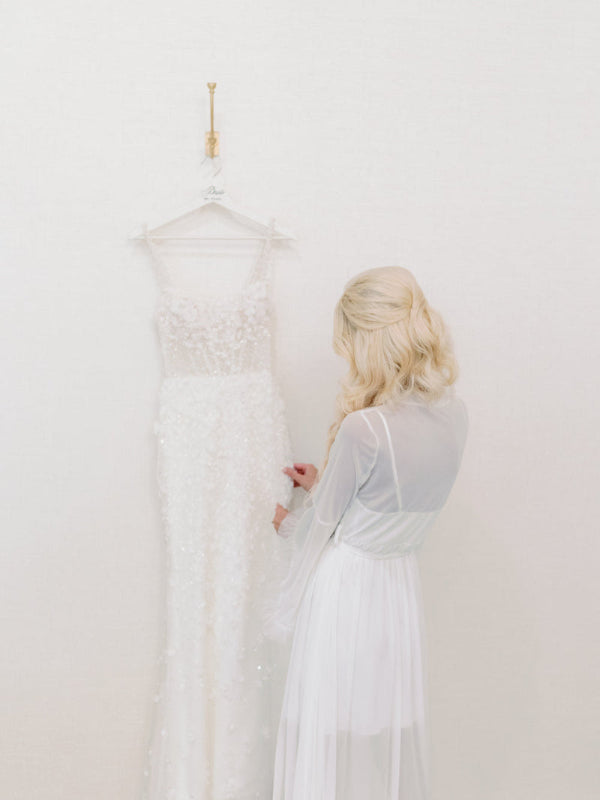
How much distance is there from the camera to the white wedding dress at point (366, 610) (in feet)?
5.08

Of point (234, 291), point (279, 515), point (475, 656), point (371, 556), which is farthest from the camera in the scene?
point (475, 656)

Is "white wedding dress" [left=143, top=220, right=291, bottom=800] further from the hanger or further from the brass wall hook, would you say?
the brass wall hook

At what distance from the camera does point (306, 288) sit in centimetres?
199

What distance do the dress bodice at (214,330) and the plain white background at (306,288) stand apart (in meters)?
0.09

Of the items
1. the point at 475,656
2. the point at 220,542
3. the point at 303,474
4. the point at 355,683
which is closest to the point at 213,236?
the point at 303,474

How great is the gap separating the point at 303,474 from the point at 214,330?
426 mm

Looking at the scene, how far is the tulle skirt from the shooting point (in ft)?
5.45

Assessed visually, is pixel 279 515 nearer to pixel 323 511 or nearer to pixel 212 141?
pixel 323 511

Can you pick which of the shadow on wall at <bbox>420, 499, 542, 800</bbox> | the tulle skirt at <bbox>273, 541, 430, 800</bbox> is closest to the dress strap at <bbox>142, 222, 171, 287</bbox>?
the tulle skirt at <bbox>273, 541, 430, 800</bbox>

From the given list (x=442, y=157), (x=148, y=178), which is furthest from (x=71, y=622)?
(x=442, y=157)

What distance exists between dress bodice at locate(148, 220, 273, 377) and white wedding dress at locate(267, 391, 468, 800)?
407 mm

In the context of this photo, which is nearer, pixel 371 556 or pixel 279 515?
pixel 371 556

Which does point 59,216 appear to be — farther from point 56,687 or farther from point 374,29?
point 56,687

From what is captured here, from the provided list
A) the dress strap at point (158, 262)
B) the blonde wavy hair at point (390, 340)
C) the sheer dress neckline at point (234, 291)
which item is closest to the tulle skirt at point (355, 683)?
the blonde wavy hair at point (390, 340)
